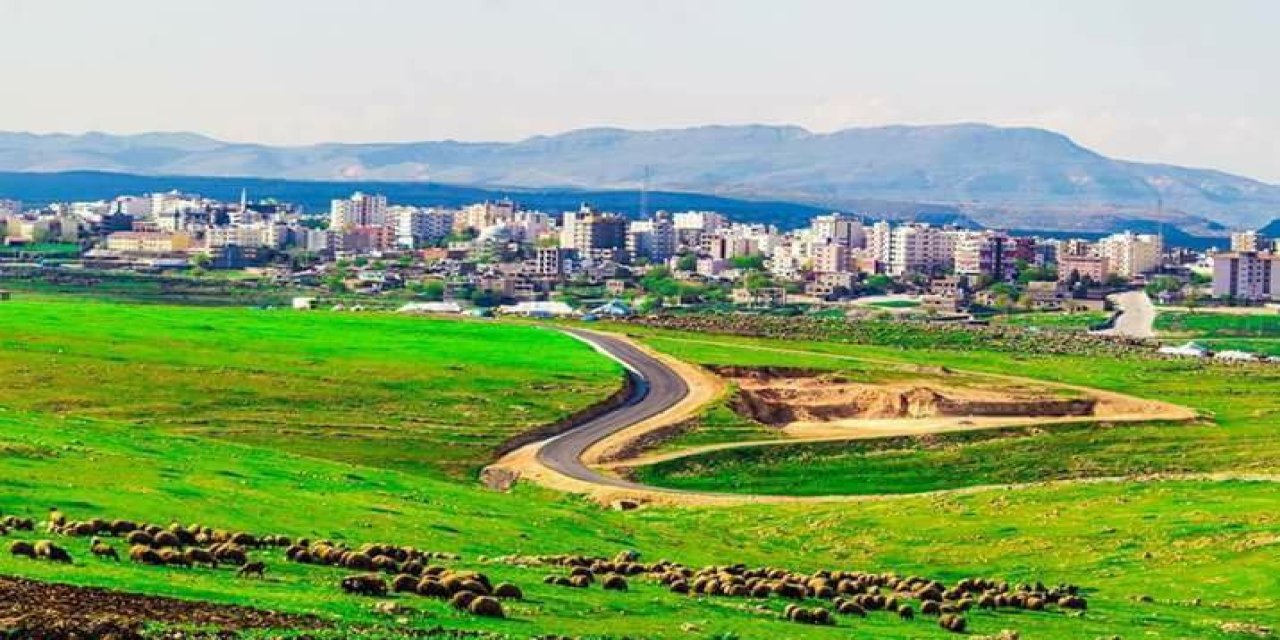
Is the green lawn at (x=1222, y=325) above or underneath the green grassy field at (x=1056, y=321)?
above

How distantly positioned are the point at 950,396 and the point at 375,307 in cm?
9172

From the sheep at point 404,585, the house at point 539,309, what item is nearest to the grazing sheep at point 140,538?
the sheep at point 404,585

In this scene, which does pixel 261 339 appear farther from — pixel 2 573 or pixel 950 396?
pixel 2 573

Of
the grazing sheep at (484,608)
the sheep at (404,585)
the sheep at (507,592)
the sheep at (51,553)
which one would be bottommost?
the sheep at (507,592)

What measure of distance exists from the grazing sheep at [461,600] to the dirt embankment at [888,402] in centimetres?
6339

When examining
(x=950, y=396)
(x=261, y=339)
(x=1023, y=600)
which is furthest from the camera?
(x=261, y=339)

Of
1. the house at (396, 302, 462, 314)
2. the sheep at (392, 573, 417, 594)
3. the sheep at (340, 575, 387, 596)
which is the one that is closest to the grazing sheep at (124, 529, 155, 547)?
the sheep at (340, 575, 387, 596)

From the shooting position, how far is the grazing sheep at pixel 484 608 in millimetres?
28766

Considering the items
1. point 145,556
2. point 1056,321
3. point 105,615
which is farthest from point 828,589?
point 1056,321

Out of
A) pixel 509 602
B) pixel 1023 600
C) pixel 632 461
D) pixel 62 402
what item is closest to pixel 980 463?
pixel 632 461

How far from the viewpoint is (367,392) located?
89.8m

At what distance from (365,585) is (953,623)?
9.33m

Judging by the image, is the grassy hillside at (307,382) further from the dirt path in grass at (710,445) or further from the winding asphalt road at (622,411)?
the dirt path in grass at (710,445)

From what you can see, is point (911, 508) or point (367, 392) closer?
point (911, 508)
